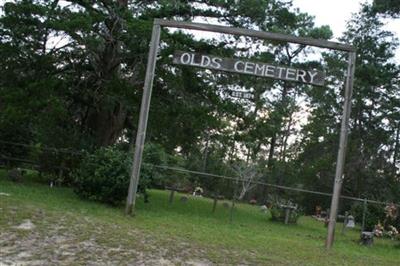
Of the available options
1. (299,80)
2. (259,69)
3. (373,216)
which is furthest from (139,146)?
(373,216)

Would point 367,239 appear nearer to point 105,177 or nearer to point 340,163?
point 340,163

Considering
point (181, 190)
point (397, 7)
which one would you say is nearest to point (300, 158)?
point (181, 190)

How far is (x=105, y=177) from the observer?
40.6 feet

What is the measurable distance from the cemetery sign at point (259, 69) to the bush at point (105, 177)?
333 centimetres

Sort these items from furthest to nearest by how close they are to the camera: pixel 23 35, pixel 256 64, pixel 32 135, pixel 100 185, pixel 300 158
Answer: pixel 300 158
pixel 32 135
pixel 23 35
pixel 100 185
pixel 256 64

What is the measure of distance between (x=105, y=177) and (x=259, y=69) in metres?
4.55

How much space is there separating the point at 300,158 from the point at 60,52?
23167mm

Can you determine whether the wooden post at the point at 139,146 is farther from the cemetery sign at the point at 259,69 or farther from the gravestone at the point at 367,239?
the gravestone at the point at 367,239

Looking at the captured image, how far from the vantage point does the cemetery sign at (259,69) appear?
10.5m

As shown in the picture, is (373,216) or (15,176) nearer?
(15,176)

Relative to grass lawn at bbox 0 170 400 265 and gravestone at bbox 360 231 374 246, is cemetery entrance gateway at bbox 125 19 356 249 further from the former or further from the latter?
gravestone at bbox 360 231 374 246

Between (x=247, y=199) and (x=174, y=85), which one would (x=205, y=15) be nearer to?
(x=174, y=85)

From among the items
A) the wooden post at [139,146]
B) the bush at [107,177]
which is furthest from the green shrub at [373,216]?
the wooden post at [139,146]

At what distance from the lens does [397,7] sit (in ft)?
62.7
